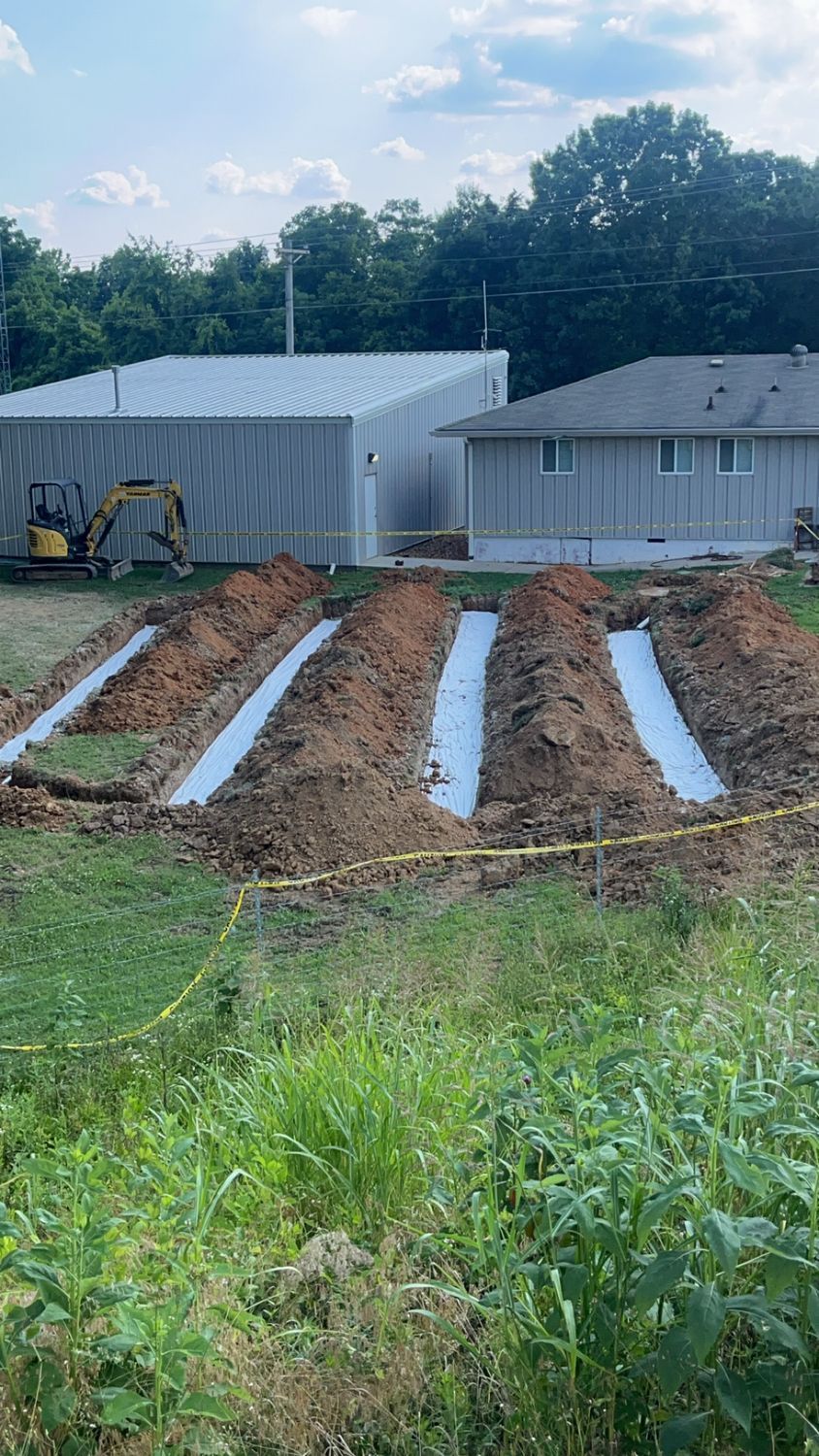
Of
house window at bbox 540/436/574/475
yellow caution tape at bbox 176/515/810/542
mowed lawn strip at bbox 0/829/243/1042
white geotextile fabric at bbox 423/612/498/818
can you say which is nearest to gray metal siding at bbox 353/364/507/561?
yellow caution tape at bbox 176/515/810/542

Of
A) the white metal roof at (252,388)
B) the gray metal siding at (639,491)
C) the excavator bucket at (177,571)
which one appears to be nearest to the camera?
the excavator bucket at (177,571)

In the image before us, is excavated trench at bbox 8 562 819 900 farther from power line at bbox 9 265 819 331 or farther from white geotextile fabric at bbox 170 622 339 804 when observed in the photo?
power line at bbox 9 265 819 331

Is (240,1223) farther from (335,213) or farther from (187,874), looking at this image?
(335,213)

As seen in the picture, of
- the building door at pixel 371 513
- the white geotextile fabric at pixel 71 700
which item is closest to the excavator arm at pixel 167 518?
the building door at pixel 371 513

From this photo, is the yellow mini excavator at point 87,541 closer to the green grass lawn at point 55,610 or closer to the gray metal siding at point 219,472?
the green grass lawn at point 55,610

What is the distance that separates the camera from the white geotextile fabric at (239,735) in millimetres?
15164

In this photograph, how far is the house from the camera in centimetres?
2758

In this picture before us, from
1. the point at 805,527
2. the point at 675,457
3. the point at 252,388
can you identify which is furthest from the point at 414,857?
the point at 252,388

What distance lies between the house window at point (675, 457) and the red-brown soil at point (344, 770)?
389 inches

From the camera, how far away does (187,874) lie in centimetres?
1191

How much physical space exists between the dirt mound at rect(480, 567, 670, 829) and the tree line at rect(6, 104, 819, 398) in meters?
31.6

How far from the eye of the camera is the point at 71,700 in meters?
18.9

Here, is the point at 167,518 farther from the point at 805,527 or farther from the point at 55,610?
the point at 805,527

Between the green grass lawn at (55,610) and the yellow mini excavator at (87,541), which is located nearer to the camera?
the green grass lawn at (55,610)
